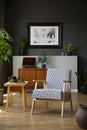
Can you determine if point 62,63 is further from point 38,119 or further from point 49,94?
point 38,119

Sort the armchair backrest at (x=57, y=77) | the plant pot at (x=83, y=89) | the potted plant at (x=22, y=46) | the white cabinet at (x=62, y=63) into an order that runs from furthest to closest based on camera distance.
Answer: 1. the potted plant at (x=22, y=46)
2. the white cabinet at (x=62, y=63)
3. the plant pot at (x=83, y=89)
4. the armchair backrest at (x=57, y=77)

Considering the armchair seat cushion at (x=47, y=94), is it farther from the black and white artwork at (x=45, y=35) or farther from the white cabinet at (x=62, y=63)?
the black and white artwork at (x=45, y=35)

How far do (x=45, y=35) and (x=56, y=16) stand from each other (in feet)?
2.37

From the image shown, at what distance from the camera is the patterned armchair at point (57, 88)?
5.36 m

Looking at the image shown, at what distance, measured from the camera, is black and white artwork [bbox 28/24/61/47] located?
9453 millimetres

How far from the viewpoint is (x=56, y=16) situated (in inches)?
373

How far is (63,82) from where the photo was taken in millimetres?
5598

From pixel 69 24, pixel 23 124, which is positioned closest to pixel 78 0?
pixel 69 24

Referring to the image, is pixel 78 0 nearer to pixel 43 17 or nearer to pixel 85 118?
pixel 43 17

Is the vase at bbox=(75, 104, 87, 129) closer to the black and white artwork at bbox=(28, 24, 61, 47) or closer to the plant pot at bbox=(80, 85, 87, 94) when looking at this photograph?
the plant pot at bbox=(80, 85, 87, 94)

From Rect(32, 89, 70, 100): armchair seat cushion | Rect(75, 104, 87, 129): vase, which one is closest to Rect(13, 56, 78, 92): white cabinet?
Rect(32, 89, 70, 100): armchair seat cushion

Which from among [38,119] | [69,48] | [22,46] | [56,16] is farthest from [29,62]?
[38,119]

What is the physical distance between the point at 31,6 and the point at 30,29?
76 cm

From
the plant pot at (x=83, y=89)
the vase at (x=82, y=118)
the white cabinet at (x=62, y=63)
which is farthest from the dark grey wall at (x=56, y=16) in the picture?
the vase at (x=82, y=118)
